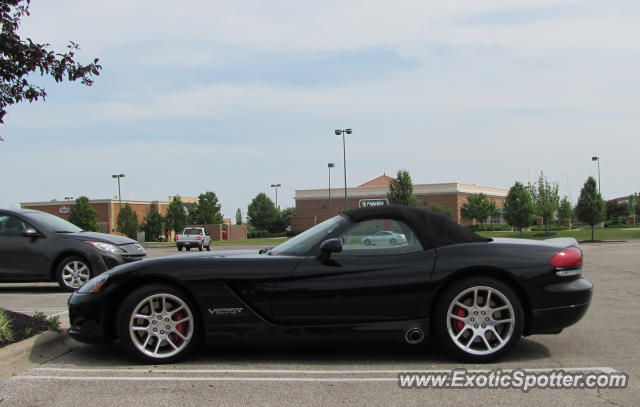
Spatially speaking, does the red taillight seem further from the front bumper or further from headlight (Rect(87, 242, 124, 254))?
headlight (Rect(87, 242, 124, 254))

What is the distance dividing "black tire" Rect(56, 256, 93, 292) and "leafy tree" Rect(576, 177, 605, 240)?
3733cm

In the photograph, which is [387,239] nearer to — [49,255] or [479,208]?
[49,255]

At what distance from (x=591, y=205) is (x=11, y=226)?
38604mm

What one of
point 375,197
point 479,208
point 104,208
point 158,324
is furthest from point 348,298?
point 104,208

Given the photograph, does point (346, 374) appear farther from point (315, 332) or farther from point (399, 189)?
point (399, 189)

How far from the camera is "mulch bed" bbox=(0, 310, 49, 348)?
17.8ft

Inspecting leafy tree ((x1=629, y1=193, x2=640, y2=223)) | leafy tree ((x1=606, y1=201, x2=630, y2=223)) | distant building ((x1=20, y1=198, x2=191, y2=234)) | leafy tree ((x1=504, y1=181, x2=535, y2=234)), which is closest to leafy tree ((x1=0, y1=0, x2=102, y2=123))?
leafy tree ((x1=504, y1=181, x2=535, y2=234))

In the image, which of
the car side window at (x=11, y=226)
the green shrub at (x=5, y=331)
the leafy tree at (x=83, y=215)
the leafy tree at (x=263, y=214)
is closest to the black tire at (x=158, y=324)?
the green shrub at (x=5, y=331)

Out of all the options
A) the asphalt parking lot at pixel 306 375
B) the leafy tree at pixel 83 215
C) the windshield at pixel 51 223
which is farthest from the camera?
the leafy tree at pixel 83 215

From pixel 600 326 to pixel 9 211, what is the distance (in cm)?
958

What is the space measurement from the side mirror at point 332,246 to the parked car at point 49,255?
655cm

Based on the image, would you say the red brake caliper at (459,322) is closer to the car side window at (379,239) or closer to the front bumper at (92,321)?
the car side window at (379,239)

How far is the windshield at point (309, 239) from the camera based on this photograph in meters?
5.03

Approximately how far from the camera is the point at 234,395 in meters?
4.00
